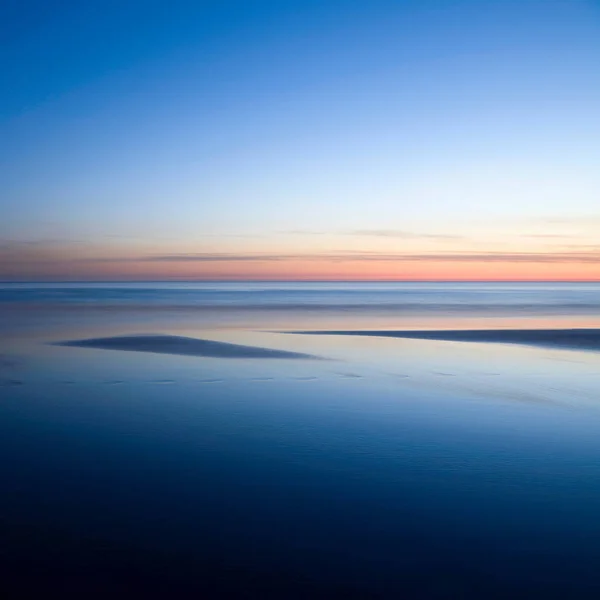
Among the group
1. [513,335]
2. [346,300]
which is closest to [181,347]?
[513,335]

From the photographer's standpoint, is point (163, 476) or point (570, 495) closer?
point (570, 495)

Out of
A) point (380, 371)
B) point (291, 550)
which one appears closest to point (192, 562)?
point (291, 550)

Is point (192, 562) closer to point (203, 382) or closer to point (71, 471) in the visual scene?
point (71, 471)

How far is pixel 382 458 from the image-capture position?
6992mm

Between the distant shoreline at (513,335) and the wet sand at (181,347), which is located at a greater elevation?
the distant shoreline at (513,335)

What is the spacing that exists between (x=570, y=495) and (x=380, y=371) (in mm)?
7052

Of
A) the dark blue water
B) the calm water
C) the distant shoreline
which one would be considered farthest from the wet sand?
the dark blue water

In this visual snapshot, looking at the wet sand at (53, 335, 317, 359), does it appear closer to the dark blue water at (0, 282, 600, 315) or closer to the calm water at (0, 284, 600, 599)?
the calm water at (0, 284, 600, 599)

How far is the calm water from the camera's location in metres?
4.44

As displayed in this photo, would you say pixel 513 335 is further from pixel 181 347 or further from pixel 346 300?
pixel 346 300

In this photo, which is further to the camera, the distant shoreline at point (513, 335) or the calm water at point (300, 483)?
the distant shoreline at point (513, 335)

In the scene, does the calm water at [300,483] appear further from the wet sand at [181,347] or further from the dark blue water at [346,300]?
the dark blue water at [346,300]

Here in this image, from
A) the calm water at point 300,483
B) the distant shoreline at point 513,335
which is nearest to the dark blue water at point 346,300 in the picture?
the distant shoreline at point 513,335

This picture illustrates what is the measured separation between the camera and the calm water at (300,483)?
4.44 meters
